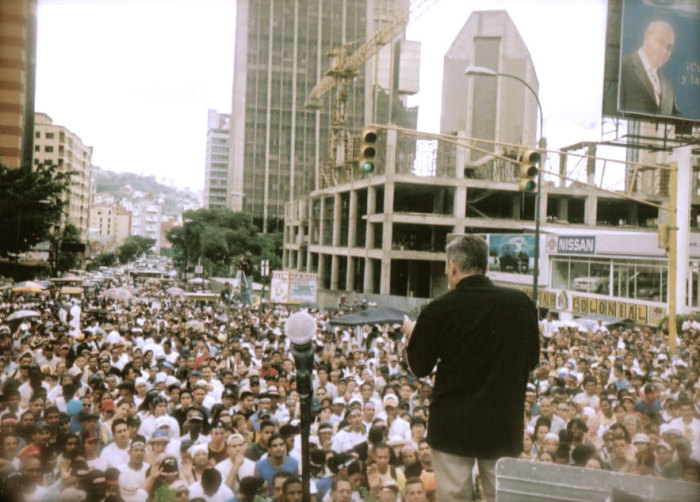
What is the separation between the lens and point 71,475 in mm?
5426

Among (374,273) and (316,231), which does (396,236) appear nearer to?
(374,273)

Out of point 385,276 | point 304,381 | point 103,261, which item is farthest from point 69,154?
point 304,381

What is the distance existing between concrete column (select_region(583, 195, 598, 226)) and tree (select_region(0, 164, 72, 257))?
34.4 metres

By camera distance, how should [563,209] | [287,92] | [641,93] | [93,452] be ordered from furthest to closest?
[287,92], [563,209], [641,93], [93,452]

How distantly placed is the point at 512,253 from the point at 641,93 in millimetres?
13180

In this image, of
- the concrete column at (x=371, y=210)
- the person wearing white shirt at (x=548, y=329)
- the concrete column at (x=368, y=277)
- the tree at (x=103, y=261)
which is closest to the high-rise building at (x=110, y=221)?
the tree at (x=103, y=261)

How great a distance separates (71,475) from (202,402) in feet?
8.87

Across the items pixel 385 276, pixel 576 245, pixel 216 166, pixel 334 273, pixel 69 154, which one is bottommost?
pixel 334 273

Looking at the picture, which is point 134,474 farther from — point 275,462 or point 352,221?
point 352,221

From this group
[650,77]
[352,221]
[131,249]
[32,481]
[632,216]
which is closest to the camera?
[32,481]

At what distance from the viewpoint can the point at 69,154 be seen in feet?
243

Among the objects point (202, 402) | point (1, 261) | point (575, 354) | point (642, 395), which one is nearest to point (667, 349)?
point (575, 354)

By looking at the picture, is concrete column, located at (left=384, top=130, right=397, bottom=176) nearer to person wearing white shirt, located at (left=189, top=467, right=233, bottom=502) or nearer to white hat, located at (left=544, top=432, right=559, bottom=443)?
white hat, located at (left=544, top=432, right=559, bottom=443)

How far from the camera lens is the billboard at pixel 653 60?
2011 centimetres
